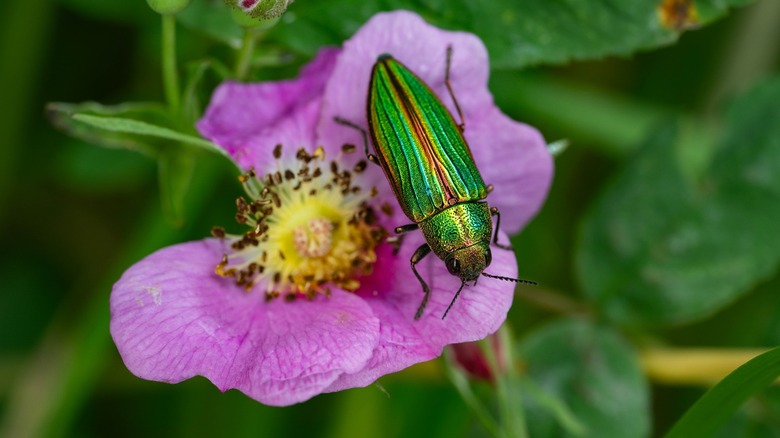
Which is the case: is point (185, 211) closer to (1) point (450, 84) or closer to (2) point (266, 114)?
(2) point (266, 114)

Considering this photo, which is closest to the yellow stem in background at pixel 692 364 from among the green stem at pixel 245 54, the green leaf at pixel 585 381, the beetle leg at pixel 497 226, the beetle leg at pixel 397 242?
the green leaf at pixel 585 381

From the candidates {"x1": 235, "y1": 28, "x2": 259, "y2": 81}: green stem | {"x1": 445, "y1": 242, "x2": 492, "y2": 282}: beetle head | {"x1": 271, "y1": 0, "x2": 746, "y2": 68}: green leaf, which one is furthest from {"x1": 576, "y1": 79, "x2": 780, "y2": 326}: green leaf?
{"x1": 235, "y1": 28, "x2": 259, "y2": 81}: green stem

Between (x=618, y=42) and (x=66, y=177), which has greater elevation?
(x=618, y=42)

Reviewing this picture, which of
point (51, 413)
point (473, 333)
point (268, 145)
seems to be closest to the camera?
point (473, 333)

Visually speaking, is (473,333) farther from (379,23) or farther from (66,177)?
(66,177)

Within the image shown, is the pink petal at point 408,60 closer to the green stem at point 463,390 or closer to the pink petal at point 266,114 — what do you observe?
the pink petal at point 266,114

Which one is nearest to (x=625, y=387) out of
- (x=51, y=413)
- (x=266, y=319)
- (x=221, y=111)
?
(x=266, y=319)

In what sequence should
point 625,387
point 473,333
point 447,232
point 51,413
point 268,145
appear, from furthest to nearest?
point 51,413, point 625,387, point 268,145, point 447,232, point 473,333
